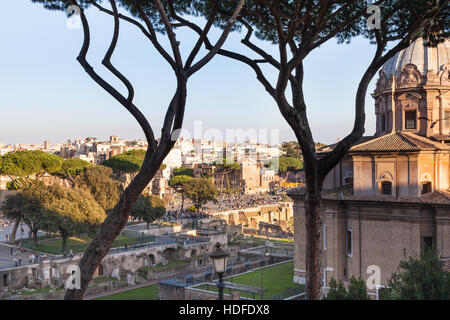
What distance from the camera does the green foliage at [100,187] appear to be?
89.5ft

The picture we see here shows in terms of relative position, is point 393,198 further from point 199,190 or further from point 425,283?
point 199,190

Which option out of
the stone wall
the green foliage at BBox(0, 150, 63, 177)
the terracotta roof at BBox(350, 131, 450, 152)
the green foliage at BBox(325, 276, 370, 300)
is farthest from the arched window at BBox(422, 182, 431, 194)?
the green foliage at BBox(0, 150, 63, 177)

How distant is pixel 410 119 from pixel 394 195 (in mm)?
4461

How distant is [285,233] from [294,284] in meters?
20.1

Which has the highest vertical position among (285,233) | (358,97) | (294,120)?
(358,97)

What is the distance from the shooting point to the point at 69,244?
2409 centimetres

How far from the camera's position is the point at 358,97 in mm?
6863

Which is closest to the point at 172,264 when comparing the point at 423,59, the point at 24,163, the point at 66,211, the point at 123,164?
the point at 66,211

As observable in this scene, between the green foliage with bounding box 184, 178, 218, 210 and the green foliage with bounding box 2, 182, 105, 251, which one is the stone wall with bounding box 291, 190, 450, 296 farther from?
the green foliage with bounding box 184, 178, 218, 210

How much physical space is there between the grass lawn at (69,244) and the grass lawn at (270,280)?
9.60 metres

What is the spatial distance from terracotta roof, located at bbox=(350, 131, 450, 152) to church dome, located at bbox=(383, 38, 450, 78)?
11.7 ft

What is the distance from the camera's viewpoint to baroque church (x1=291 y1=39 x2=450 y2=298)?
14.1 m
